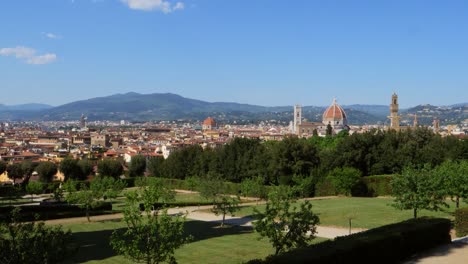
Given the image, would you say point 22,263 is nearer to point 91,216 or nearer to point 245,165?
point 91,216

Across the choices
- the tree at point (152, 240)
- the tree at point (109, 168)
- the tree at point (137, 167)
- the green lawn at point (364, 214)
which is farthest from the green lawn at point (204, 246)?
the tree at point (137, 167)

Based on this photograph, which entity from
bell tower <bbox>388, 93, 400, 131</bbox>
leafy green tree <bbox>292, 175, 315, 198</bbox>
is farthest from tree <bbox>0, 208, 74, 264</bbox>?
bell tower <bbox>388, 93, 400, 131</bbox>

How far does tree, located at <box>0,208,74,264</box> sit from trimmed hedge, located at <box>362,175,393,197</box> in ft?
140

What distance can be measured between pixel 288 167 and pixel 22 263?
157 ft

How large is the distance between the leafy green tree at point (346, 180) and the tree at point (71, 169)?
4213 centimetres

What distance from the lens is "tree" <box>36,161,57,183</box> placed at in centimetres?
7619

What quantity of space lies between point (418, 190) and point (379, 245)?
11010mm

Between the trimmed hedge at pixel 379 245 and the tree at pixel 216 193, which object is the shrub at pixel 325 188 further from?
the trimmed hedge at pixel 379 245

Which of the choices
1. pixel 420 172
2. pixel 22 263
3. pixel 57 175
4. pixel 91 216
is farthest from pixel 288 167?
pixel 22 263

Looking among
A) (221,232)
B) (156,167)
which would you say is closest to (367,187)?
(221,232)

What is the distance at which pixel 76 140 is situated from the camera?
18675cm

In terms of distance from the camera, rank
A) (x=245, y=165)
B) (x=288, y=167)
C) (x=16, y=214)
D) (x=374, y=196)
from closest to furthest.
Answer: (x=16, y=214), (x=374, y=196), (x=288, y=167), (x=245, y=165)

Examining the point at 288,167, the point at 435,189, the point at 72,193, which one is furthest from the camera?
the point at 288,167

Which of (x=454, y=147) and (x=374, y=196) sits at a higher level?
(x=454, y=147)
